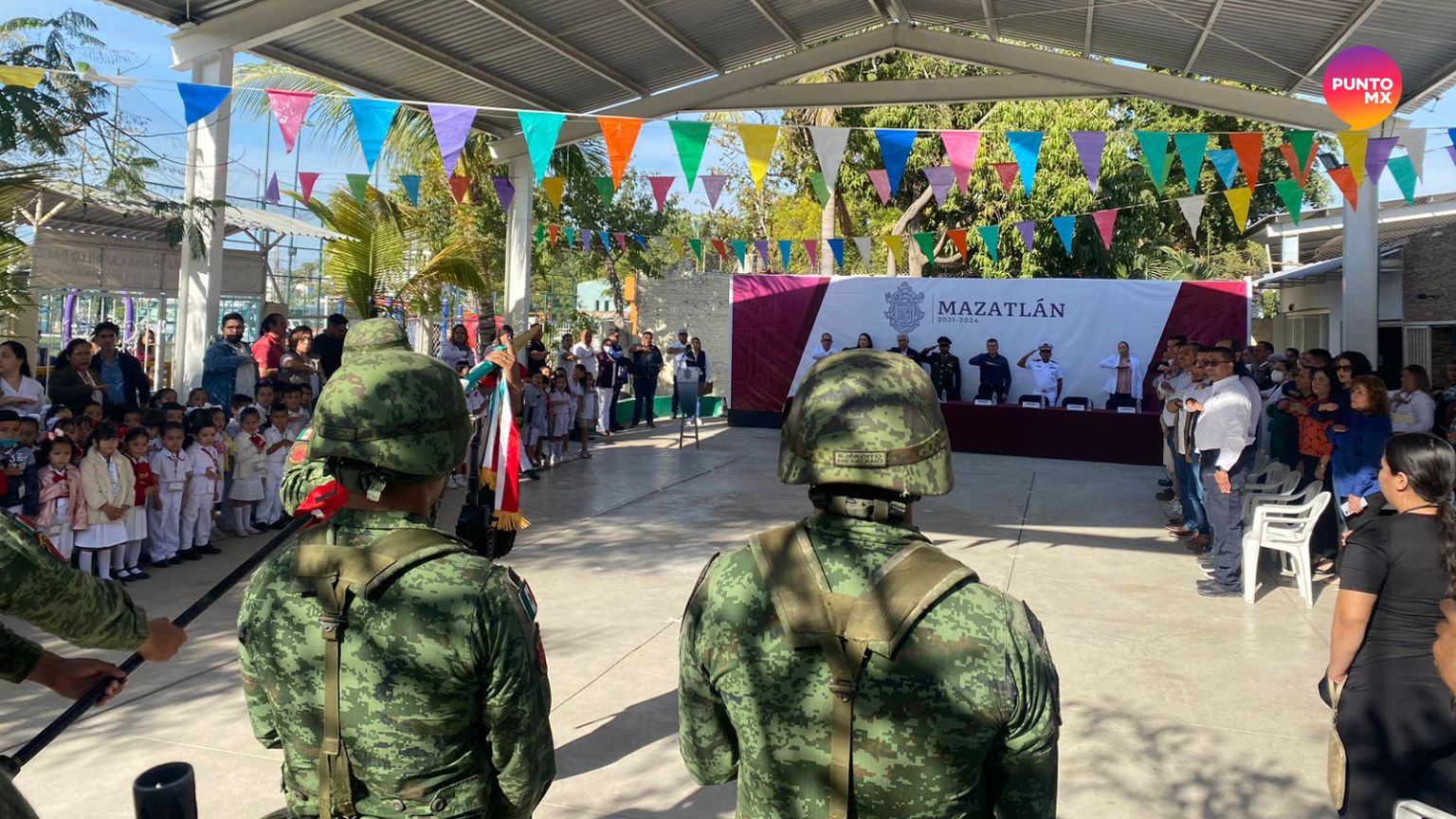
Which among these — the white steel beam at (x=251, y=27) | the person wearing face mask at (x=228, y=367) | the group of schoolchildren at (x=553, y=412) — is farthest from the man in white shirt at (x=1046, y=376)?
the person wearing face mask at (x=228, y=367)

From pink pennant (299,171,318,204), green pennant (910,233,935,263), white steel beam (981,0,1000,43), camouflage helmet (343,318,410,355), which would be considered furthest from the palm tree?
camouflage helmet (343,318,410,355)

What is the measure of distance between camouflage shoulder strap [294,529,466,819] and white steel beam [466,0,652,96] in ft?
28.0

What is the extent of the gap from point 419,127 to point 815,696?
1466cm

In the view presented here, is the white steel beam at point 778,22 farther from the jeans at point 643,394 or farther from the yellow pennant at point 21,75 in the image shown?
the yellow pennant at point 21,75

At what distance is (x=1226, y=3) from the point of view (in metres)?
9.01

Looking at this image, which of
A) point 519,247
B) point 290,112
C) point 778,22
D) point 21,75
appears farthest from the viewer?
point 519,247

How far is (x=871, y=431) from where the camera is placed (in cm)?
159

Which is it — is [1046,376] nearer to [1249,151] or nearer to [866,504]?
[1249,151]

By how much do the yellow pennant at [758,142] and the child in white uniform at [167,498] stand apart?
5.08m

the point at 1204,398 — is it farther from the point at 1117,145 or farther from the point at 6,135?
the point at 1117,145

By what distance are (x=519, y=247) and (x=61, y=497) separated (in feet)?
26.6

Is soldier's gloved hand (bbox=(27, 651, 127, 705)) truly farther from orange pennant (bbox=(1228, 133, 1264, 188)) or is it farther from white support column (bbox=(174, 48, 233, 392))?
orange pennant (bbox=(1228, 133, 1264, 188))

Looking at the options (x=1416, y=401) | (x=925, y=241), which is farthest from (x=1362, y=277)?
(x=925, y=241)

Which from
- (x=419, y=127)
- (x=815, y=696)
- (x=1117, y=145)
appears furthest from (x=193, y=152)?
(x=1117, y=145)
